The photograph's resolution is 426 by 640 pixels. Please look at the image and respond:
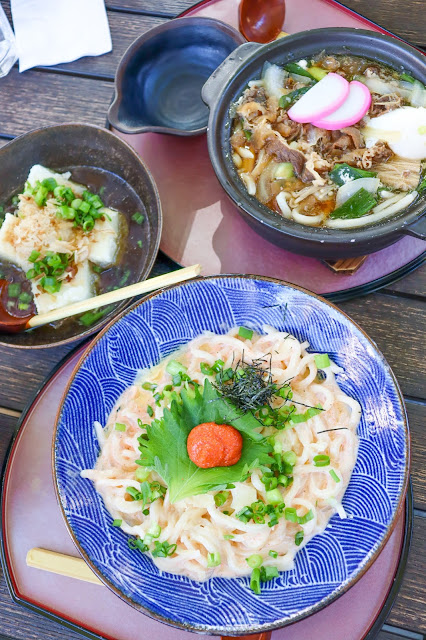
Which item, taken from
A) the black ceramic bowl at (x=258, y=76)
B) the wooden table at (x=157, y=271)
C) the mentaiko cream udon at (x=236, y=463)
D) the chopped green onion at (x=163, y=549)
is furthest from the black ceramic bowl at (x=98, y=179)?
the chopped green onion at (x=163, y=549)

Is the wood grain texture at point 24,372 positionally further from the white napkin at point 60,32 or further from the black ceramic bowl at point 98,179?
the white napkin at point 60,32

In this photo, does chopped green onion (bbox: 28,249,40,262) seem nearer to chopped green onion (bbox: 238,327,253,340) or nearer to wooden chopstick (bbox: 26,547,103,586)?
chopped green onion (bbox: 238,327,253,340)

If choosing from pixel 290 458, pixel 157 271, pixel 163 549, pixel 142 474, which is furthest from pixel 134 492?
pixel 157 271

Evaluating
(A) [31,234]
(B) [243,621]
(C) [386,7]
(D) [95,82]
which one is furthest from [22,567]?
(C) [386,7]

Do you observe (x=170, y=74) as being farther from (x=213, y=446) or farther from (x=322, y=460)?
(x=322, y=460)

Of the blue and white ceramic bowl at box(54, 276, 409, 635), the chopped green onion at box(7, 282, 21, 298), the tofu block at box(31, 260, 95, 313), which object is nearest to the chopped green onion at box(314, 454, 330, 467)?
the blue and white ceramic bowl at box(54, 276, 409, 635)

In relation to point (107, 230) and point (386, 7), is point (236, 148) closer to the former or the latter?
point (107, 230)
